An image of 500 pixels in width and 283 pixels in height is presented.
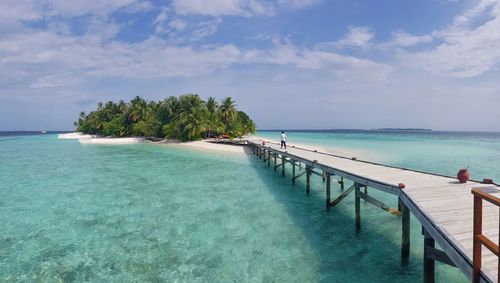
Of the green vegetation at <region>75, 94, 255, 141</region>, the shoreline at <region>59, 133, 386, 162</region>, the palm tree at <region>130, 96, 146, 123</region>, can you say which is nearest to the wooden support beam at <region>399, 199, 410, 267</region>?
the shoreline at <region>59, 133, 386, 162</region>

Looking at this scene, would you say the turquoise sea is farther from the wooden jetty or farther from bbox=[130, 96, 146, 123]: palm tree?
bbox=[130, 96, 146, 123]: palm tree

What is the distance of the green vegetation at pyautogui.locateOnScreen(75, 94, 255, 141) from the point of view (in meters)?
49.5

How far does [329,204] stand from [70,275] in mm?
9435

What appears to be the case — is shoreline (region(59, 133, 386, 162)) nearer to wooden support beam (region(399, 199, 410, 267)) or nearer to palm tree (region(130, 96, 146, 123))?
palm tree (region(130, 96, 146, 123))

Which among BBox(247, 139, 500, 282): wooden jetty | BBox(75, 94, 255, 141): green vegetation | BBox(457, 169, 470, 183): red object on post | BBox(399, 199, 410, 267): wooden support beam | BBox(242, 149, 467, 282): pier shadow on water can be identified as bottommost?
BBox(242, 149, 467, 282): pier shadow on water

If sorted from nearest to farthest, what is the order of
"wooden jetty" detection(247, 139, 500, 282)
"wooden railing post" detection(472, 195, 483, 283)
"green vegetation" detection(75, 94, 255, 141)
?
"wooden railing post" detection(472, 195, 483, 283) → "wooden jetty" detection(247, 139, 500, 282) → "green vegetation" detection(75, 94, 255, 141)

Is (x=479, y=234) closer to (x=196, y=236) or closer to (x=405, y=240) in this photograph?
(x=405, y=240)

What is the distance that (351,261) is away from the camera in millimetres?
8086

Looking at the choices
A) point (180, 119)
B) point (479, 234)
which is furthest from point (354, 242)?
point (180, 119)

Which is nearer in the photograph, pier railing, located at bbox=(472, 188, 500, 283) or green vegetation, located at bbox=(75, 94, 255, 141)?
pier railing, located at bbox=(472, 188, 500, 283)

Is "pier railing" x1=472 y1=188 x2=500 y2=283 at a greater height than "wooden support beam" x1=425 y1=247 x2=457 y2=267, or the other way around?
"pier railing" x1=472 y1=188 x2=500 y2=283

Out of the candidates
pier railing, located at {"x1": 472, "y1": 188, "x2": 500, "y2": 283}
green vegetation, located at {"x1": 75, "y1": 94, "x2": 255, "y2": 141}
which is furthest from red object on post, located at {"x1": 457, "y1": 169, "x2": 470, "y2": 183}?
green vegetation, located at {"x1": 75, "y1": 94, "x2": 255, "y2": 141}

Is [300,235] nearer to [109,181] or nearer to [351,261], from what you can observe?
[351,261]

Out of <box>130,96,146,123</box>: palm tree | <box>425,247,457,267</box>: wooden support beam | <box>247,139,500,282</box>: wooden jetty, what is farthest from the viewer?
<box>130,96,146,123</box>: palm tree
